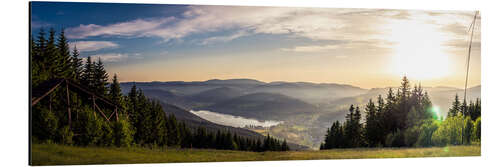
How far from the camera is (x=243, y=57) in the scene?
15.6 meters

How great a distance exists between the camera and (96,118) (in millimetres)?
14500

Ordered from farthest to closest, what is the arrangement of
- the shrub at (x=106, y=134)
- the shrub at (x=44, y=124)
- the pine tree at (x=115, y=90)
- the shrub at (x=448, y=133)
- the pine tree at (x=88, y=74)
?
the shrub at (x=448, y=133) < the pine tree at (x=115, y=90) < the pine tree at (x=88, y=74) < the shrub at (x=106, y=134) < the shrub at (x=44, y=124)

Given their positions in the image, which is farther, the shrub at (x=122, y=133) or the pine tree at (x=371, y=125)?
the pine tree at (x=371, y=125)

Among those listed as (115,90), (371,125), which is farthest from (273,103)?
(115,90)

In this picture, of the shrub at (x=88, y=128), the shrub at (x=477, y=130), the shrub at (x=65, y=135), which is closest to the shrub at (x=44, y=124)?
the shrub at (x=65, y=135)

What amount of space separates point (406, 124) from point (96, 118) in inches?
319

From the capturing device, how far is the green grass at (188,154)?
13797 mm

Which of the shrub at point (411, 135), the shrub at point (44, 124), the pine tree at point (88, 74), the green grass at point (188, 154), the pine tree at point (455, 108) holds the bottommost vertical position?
the green grass at point (188, 154)

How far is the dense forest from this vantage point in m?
13.9

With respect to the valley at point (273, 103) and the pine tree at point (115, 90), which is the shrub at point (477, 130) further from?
the pine tree at point (115, 90)

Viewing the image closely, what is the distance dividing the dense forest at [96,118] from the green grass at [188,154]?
0.18 metres

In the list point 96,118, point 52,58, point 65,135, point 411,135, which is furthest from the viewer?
point 411,135

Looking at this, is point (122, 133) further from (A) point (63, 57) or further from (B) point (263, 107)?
(B) point (263, 107)
